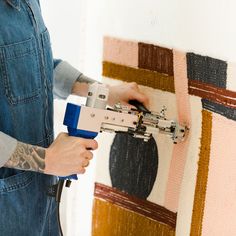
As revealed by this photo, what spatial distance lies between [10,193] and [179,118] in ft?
1.23

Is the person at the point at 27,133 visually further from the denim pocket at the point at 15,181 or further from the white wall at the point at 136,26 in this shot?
the white wall at the point at 136,26

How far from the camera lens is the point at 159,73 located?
1.00 m

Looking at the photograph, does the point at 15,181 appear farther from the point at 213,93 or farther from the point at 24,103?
the point at 213,93

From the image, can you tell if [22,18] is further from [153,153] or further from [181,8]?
[153,153]

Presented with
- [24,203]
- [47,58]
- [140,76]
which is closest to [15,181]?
[24,203]

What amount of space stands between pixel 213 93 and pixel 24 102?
0.36m

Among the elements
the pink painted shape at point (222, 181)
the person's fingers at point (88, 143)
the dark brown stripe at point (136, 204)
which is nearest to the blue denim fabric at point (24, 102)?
the person's fingers at point (88, 143)

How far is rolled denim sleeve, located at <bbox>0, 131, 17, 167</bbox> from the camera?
815 mm

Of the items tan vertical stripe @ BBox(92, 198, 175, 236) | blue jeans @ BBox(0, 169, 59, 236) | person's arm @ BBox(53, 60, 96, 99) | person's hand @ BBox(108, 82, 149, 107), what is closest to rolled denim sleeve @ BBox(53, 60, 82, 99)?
person's arm @ BBox(53, 60, 96, 99)

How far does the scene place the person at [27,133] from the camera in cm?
86

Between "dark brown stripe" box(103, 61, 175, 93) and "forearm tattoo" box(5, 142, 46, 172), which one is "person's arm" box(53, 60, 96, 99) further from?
"forearm tattoo" box(5, 142, 46, 172)

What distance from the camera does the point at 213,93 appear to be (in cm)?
87

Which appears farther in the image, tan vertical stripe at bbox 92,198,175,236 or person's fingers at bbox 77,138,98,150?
tan vertical stripe at bbox 92,198,175,236

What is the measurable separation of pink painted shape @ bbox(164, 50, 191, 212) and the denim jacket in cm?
27
